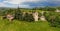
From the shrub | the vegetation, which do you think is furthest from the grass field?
the shrub

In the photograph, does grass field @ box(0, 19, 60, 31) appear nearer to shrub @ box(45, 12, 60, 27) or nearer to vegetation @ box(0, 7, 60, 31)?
vegetation @ box(0, 7, 60, 31)

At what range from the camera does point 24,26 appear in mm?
6543

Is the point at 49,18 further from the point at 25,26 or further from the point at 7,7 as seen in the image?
the point at 7,7

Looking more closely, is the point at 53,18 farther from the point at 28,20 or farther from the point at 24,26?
the point at 24,26

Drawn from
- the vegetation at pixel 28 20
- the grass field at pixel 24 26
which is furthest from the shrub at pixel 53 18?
the grass field at pixel 24 26

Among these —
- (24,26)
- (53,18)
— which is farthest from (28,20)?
(53,18)

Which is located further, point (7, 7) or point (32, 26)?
point (7, 7)

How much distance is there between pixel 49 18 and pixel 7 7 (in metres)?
2.14

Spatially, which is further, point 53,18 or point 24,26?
point 53,18

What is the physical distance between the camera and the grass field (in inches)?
251

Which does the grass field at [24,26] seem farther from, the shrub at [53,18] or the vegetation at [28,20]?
the shrub at [53,18]

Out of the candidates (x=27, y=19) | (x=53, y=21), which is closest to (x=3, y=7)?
(x=27, y=19)

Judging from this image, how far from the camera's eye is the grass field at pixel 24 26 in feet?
20.9

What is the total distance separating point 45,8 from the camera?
7.71 meters
